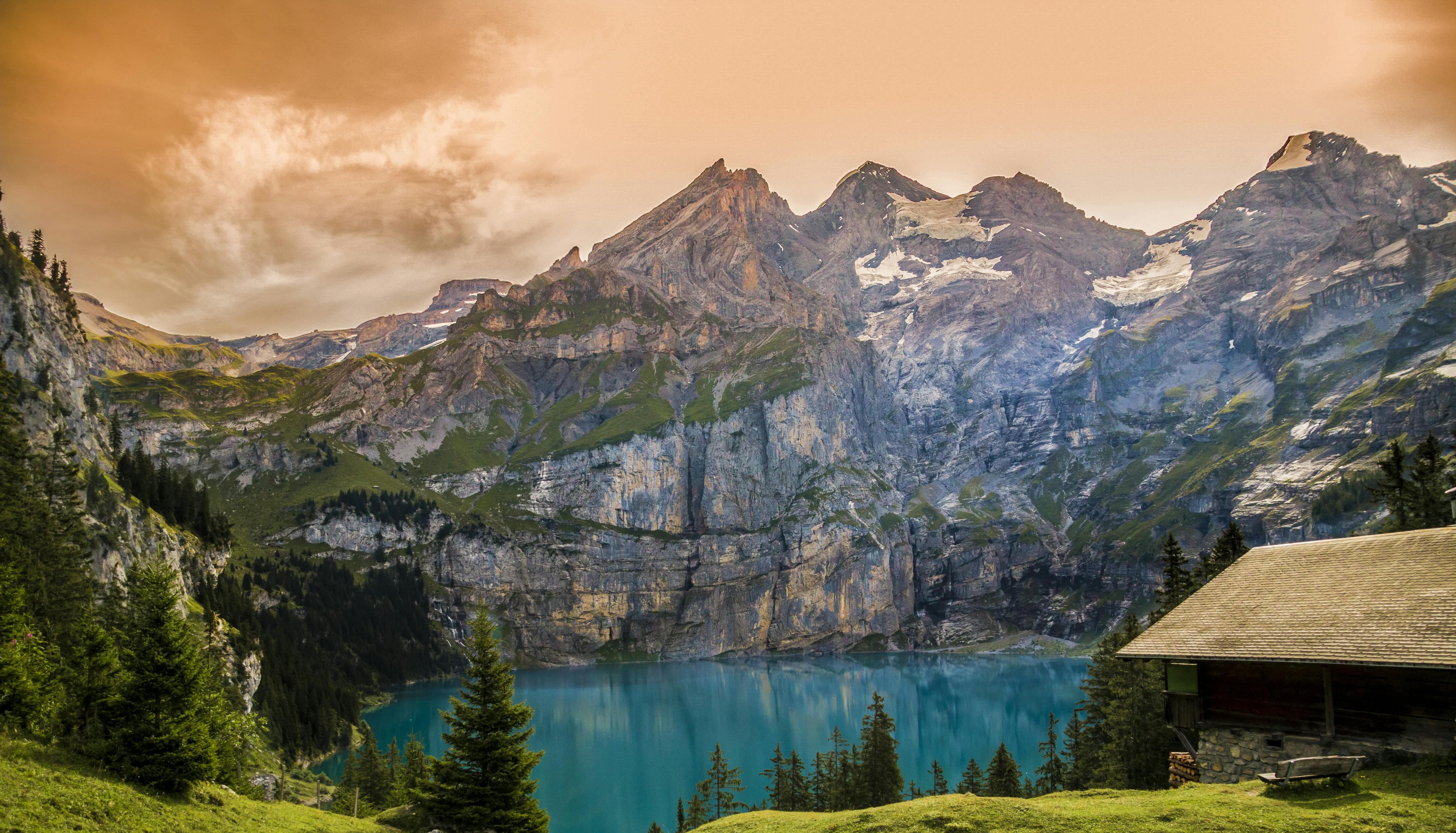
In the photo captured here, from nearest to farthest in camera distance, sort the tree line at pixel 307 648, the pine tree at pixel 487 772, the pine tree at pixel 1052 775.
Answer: the pine tree at pixel 487 772
the pine tree at pixel 1052 775
the tree line at pixel 307 648

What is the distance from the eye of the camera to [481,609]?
39000 mm

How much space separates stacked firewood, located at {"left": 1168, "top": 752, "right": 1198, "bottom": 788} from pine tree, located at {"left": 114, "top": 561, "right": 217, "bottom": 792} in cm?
3320

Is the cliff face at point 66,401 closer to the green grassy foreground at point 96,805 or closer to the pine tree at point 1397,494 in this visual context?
the green grassy foreground at point 96,805

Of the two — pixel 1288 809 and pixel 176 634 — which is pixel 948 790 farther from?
pixel 176 634

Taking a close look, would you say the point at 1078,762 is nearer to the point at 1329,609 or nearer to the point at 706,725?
the point at 1329,609

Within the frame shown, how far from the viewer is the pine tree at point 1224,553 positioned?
52.3 metres

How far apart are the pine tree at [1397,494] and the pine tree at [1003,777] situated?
2882 centimetres

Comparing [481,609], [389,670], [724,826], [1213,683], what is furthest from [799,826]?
[389,670]

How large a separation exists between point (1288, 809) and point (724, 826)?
→ 16034 mm

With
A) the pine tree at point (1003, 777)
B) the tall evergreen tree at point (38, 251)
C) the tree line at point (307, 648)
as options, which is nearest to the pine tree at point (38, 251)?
the tall evergreen tree at point (38, 251)

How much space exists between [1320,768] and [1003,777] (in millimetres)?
39438

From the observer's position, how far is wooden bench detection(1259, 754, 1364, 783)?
808 inches

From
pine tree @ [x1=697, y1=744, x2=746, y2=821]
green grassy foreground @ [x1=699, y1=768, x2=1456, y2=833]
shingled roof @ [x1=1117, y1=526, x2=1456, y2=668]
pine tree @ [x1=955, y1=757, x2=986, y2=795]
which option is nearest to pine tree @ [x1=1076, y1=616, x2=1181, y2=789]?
shingled roof @ [x1=1117, y1=526, x2=1456, y2=668]

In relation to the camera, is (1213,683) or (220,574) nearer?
(1213,683)
